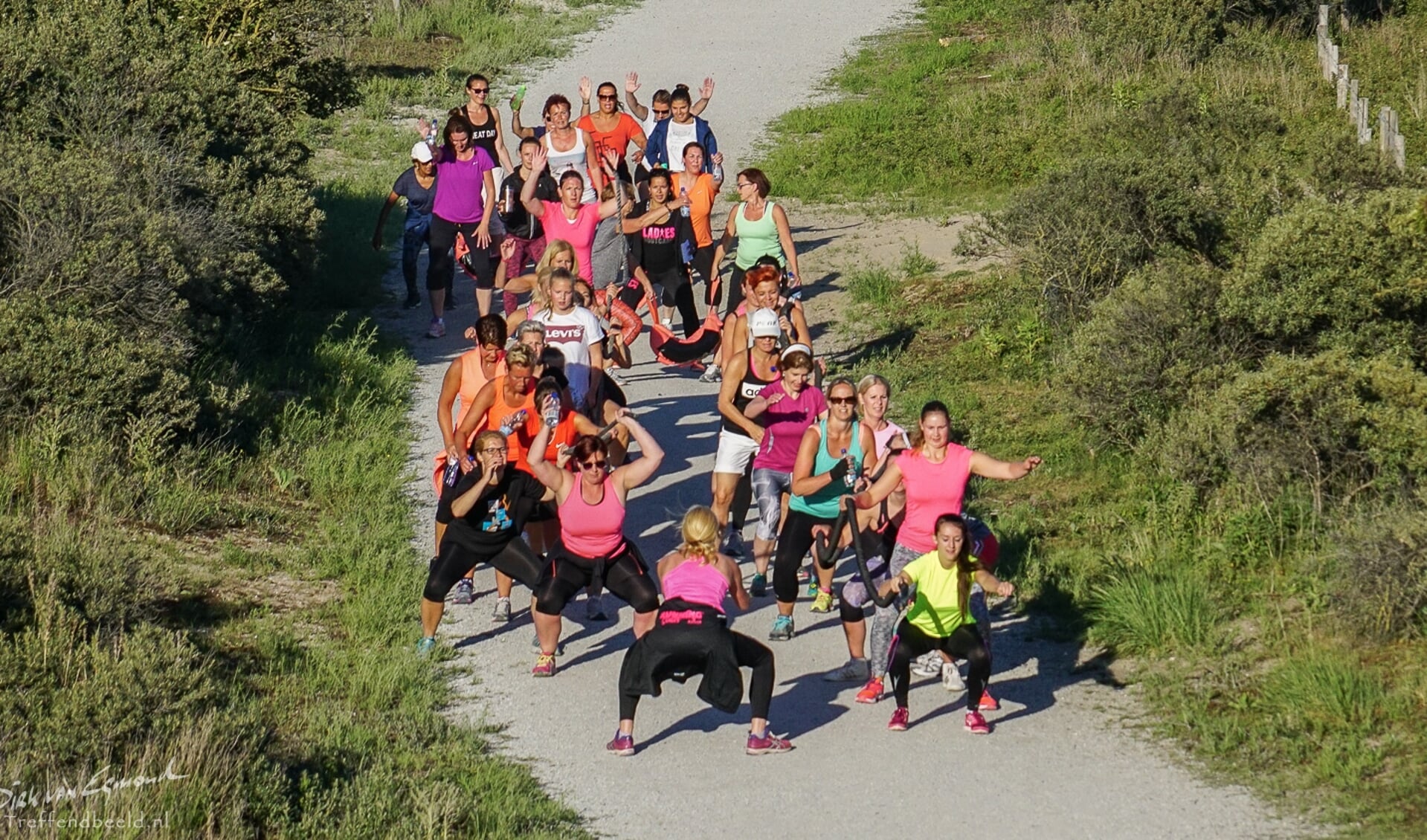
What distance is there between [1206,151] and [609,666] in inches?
394

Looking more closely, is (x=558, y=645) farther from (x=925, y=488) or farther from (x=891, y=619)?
(x=925, y=488)

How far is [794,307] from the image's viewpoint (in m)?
13.2

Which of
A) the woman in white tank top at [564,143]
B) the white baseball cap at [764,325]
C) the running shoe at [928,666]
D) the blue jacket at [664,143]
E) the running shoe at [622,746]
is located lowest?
the running shoe at [928,666]

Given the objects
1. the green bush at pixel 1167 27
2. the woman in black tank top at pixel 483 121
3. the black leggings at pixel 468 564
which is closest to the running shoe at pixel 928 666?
the black leggings at pixel 468 564

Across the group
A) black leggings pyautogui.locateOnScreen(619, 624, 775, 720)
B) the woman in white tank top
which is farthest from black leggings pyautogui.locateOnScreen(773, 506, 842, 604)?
the woman in white tank top

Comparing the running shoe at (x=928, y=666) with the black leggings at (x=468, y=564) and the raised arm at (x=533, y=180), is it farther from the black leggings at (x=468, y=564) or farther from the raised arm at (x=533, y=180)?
the raised arm at (x=533, y=180)

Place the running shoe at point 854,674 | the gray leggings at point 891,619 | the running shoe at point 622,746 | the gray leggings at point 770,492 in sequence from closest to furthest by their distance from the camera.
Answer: the running shoe at point 622,746
the gray leggings at point 891,619
the running shoe at point 854,674
the gray leggings at point 770,492

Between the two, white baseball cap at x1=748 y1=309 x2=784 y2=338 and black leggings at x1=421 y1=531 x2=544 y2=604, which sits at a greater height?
white baseball cap at x1=748 y1=309 x2=784 y2=338

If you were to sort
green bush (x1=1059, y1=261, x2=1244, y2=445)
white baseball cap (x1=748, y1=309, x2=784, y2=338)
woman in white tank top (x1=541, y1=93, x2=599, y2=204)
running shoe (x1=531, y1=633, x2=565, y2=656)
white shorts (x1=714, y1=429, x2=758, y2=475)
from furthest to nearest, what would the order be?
woman in white tank top (x1=541, y1=93, x2=599, y2=204) < green bush (x1=1059, y1=261, x2=1244, y2=445) < white baseball cap (x1=748, y1=309, x2=784, y2=338) < white shorts (x1=714, y1=429, x2=758, y2=475) < running shoe (x1=531, y1=633, x2=565, y2=656)

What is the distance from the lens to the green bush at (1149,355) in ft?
44.4

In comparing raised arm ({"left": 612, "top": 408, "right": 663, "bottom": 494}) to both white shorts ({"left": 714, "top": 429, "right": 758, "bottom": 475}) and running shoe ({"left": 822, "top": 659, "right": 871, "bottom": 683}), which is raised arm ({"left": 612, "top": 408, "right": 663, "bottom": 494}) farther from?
running shoe ({"left": 822, "top": 659, "right": 871, "bottom": 683})

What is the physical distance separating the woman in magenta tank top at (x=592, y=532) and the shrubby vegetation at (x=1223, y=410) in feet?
9.69

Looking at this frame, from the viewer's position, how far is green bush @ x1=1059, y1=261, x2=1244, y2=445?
13.5m

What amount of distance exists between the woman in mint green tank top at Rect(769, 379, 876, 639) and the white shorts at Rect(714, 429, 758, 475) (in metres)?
0.83
